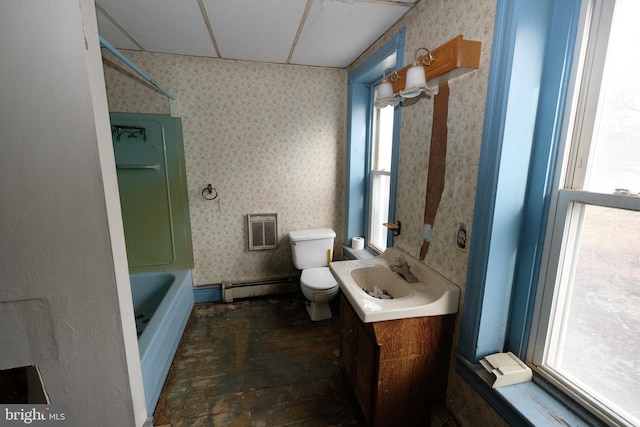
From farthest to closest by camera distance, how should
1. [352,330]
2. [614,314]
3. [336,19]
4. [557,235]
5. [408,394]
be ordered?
[336,19] → [352,330] → [408,394] → [557,235] → [614,314]

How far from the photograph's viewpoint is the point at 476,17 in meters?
1.17

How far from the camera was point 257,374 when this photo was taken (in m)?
1.86

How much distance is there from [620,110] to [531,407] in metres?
1.07

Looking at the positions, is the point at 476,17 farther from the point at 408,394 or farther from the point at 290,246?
the point at 290,246

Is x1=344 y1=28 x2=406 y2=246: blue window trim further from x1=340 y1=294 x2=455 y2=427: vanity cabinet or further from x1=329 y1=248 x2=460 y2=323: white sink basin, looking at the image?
x1=340 y1=294 x2=455 y2=427: vanity cabinet

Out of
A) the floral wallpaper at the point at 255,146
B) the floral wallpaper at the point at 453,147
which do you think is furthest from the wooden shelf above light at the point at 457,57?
the floral wallpaper at the point at 255,146

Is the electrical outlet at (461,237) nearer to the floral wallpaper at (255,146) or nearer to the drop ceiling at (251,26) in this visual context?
the floral wallpaper at (255,146)

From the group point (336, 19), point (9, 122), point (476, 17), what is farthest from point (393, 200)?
point (9, 122)

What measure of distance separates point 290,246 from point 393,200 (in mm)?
1236

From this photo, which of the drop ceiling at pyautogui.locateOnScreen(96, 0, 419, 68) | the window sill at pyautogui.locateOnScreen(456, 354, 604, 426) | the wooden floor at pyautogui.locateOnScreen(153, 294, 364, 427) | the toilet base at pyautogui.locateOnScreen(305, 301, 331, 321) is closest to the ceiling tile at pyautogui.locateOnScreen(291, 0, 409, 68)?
the drop ceiling at pyautogui.locateOnScreen(96, 0, 419, 68)

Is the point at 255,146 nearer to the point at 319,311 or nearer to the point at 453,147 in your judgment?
the point at 319,311

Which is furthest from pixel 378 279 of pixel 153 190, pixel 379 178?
pixel 153 190

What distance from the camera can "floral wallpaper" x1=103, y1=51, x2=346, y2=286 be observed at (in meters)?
2.36

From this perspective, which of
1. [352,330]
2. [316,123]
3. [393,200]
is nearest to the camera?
[352,330]
